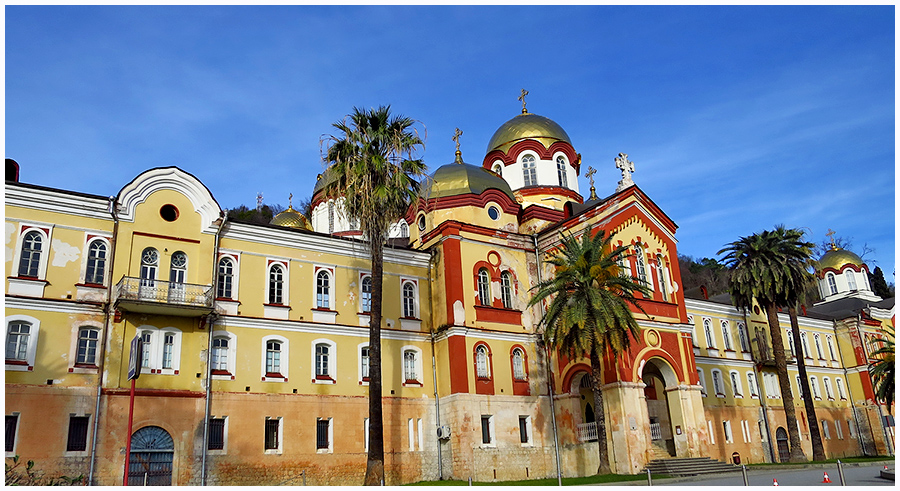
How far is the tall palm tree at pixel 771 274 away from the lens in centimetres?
3638

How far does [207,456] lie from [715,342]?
3127cm

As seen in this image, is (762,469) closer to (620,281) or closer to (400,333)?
(620,281)

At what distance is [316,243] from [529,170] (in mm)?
15721

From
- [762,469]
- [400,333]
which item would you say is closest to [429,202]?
[400,333]

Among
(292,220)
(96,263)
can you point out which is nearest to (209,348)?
(96,263)

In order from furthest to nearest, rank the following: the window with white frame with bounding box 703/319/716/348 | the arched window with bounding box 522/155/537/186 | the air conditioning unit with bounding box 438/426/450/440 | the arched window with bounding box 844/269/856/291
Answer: the arched window with bounding box 844/269/856/291 → the window with white frame with bounding box 703/319/716/348 → the arched window with bounding box 522/155/537/186 → the air conditioning unit with bounding box 438/426/450/440

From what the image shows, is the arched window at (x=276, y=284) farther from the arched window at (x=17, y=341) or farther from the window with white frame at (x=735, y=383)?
the window with white frame at (x=735, y=383)

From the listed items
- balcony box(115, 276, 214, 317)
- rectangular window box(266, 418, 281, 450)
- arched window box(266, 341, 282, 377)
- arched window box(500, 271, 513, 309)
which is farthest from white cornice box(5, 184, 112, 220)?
arched window box(500, 271, 513, 309)

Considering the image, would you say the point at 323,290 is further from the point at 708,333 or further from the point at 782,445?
the point at 782,445

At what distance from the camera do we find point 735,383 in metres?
44.1

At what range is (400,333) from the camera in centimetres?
3089

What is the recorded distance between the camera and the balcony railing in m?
30.6

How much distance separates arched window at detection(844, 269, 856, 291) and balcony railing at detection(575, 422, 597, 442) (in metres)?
42.7

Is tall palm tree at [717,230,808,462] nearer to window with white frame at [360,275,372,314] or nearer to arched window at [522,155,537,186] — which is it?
arched window at [522,155,537,186]
